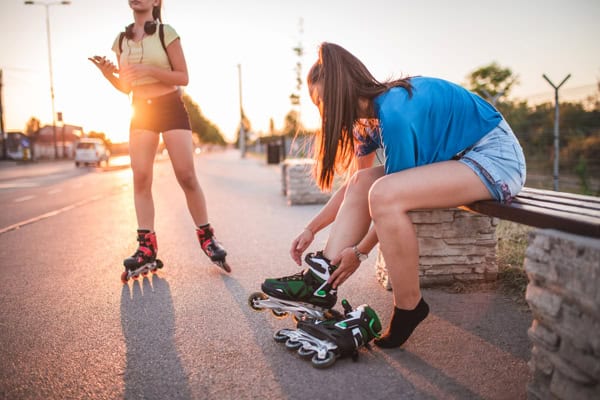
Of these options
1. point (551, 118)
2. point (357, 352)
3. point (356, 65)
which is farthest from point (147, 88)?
point (551, 118)

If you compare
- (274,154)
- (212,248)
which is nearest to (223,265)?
(212,248)

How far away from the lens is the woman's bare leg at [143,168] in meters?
2.89

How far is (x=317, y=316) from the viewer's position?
2.00m

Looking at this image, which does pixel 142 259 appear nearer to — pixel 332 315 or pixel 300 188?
pixel 332 315

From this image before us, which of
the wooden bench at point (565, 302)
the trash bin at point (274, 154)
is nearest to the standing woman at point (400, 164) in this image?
the wooden bench at point (565, 302)

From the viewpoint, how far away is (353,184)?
6.98 ft

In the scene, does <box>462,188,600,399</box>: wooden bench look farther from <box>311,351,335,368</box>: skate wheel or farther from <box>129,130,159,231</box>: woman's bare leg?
<box>129,130,159,231</box>: woman's bare leg

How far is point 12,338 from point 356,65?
219 centimetres

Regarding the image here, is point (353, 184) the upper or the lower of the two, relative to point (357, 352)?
upper

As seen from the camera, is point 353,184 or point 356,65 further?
point 353,184

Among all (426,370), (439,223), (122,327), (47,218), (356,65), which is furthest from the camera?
(47,218)

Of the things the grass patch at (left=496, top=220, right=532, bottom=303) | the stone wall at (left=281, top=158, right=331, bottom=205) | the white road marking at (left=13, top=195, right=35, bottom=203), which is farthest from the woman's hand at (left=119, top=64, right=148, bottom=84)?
the white road marking at (left=13, top=195, right=35, bottom=203)

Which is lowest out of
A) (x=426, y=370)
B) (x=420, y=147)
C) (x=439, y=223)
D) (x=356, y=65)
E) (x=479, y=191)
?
(x=426, y=370)

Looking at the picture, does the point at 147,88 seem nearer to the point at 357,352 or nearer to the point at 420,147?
the point at 420,147
